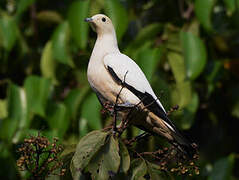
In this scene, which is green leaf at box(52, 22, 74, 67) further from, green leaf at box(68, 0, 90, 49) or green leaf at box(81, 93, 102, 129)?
green leaf at box(81, 93, 102, 129)

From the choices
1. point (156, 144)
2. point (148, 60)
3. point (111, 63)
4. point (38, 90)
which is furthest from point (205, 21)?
point (111, 63)

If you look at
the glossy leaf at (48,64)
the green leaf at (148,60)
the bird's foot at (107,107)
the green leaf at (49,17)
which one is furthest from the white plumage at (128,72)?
the green leaf at (49,17)

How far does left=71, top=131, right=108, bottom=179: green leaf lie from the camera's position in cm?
192

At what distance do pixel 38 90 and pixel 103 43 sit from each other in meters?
1.12

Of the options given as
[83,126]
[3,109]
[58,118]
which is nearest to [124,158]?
[83,126]

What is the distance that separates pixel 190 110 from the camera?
140 inches

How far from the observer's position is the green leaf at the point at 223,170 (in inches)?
144

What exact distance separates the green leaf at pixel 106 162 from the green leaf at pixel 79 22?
1546mm

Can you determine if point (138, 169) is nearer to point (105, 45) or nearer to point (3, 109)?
point (105, 45)

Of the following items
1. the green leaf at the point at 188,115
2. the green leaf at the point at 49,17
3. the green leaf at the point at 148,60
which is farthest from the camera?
the green leaf at the point at 49,17

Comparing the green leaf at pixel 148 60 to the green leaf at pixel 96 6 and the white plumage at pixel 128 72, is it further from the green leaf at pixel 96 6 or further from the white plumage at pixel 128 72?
the white plumage at pixel 128 72

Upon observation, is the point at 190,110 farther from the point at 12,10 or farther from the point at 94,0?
the point at 12,10

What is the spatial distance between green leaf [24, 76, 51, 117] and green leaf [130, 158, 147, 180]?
147 cm

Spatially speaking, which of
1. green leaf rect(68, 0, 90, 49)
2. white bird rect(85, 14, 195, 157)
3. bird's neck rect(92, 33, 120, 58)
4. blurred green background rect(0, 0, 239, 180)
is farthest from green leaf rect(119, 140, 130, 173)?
green leaf rect(68, 0, 90, 49)
